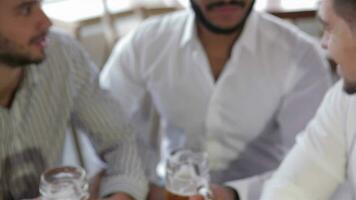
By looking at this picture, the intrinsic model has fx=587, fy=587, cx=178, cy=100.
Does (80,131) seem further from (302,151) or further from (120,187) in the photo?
(302,151)

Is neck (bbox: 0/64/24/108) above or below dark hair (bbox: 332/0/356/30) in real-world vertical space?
below

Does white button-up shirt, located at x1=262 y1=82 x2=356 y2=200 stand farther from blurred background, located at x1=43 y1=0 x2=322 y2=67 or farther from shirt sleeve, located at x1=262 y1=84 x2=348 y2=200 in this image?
blurred background, located at x1=43 y1=0 x2=322 y2=67

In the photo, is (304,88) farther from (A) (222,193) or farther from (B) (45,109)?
(B) (45,109)

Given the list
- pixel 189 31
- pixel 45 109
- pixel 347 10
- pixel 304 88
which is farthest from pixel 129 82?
pixel 347 10

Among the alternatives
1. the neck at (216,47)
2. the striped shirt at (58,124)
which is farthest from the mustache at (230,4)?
the striped shirt at (58,124)

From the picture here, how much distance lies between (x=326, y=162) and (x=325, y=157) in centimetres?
1

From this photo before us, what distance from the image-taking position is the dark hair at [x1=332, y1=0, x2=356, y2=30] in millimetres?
1122

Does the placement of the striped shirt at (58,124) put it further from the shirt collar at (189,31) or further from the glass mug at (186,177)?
the shirt collar at (189,31)

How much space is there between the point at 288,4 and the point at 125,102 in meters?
0.98

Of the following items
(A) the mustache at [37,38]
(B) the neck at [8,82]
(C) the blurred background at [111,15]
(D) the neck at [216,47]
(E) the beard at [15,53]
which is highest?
(A) the mustache at [37,38]

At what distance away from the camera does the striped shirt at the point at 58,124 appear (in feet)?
4.29

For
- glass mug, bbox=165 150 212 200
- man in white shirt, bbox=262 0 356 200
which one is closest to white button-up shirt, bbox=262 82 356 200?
man in white shirt, bbox=262 0 356 200

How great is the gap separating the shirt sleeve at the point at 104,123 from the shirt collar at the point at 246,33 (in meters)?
0.30

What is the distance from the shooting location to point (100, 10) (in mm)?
2275
